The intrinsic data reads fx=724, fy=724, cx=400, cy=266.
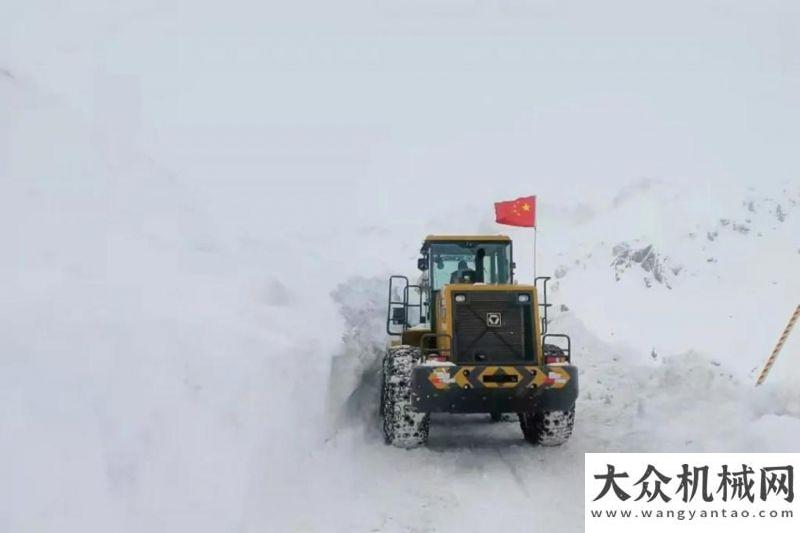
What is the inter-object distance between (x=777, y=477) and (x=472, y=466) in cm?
294

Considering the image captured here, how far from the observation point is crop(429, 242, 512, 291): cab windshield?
9.57 m

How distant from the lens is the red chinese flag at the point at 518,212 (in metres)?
10.2

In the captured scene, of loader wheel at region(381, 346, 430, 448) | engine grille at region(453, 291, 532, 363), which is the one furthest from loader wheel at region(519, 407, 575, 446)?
loader wheel at region(381, 346, 430, 448)

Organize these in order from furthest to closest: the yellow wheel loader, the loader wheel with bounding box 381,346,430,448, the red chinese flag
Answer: the red chinese flag → the loader wheel with bounding box 381,346,430,448 → the yellow wheel loader

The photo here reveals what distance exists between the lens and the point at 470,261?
9703 mm

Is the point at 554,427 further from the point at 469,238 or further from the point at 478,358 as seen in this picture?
the point at 469,238

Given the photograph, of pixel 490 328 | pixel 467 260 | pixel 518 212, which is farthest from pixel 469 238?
pixel 490 328

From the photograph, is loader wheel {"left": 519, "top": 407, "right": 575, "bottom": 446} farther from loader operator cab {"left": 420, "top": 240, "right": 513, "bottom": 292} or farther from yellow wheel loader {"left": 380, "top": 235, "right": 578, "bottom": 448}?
loader operator cab {"left": 420, "top": 240, "right": 513, "bottom": 292}

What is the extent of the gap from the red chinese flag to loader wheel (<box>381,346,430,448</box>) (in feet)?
9.52

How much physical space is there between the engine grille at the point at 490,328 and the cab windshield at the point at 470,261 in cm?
115

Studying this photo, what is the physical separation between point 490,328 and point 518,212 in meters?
2.51

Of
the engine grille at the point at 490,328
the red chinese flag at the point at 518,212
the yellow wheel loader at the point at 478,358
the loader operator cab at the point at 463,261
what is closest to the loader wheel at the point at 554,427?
the yellow wheel loader at the point at 478,358

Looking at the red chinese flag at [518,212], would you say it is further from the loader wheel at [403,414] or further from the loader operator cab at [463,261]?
the loader wheel at [403,414]

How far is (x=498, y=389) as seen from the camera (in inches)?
308
